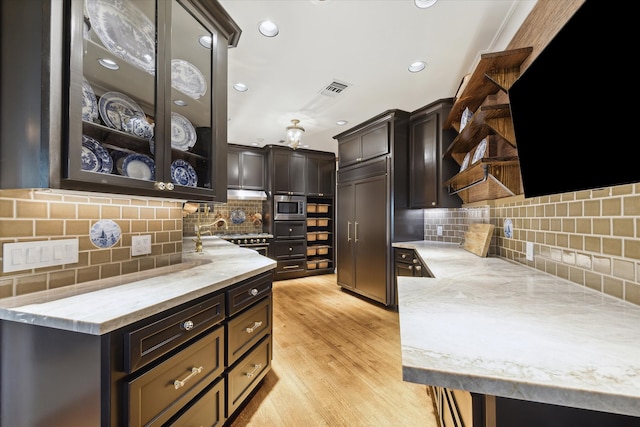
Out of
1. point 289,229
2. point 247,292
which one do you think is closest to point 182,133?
point 247,292

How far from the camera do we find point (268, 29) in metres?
1.90

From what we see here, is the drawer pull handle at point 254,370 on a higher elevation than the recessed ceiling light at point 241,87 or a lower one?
lower

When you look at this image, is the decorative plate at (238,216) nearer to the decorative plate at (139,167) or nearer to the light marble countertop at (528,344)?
the decorative plate at (139,167)

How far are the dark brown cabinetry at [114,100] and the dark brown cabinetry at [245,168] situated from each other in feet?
10.9

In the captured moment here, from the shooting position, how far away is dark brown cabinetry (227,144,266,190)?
490cm

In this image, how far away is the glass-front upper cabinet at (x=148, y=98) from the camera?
3.25 feet

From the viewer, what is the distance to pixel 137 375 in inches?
35.7

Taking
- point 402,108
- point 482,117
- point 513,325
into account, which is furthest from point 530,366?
point 402,108

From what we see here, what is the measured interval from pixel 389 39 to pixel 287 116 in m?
1.86

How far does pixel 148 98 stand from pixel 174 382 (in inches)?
51.4

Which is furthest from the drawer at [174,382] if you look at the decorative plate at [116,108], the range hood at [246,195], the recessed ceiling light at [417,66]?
the range hood at [246,195]

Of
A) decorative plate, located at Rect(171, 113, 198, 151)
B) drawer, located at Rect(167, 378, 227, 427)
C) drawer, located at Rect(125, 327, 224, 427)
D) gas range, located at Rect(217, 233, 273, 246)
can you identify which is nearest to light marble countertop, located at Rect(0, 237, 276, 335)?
drawer, located at Rect(125, 327, 224, 427)

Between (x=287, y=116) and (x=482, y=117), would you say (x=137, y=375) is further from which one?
(x=287, y=116)

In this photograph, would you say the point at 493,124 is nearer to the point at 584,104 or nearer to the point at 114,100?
the point at 584,104
